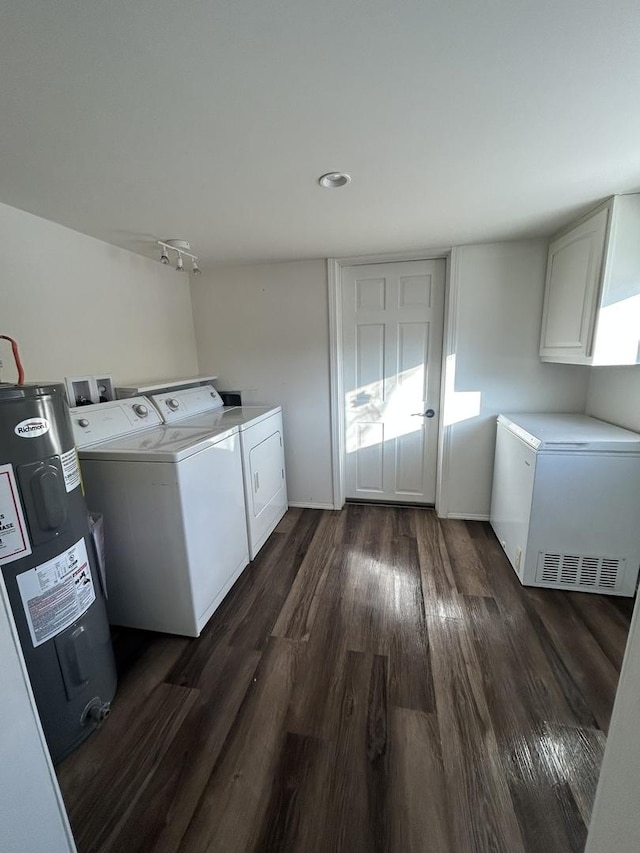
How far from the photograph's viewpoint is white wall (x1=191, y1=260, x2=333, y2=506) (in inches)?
109

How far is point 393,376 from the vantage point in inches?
111

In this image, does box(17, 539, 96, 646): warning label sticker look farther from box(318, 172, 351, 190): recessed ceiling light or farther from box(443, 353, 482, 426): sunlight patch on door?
box(443, 353, 482, 426): sunlight patch on door

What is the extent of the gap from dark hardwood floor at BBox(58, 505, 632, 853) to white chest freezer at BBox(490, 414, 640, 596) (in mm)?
146

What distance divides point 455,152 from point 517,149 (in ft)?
0.76

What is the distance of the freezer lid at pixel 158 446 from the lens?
4.97 feet

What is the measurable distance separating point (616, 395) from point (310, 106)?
7.83ft

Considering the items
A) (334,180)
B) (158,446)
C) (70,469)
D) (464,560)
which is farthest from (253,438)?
(464,560)

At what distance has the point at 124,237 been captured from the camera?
2.04 metres

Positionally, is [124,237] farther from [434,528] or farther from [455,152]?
[434,528]

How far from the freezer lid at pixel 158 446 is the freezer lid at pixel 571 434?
183 centimetres

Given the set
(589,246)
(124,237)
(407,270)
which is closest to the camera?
(589,246)

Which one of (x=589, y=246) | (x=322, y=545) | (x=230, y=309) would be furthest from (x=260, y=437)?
(x=589, y=246)

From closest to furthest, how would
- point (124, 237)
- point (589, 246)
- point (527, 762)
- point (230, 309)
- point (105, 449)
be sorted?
point (527, 762) → point (105, 449) → point (589, 246) → point (124, 237) → point (230, 309)

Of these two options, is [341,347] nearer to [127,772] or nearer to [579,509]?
[579,509]
